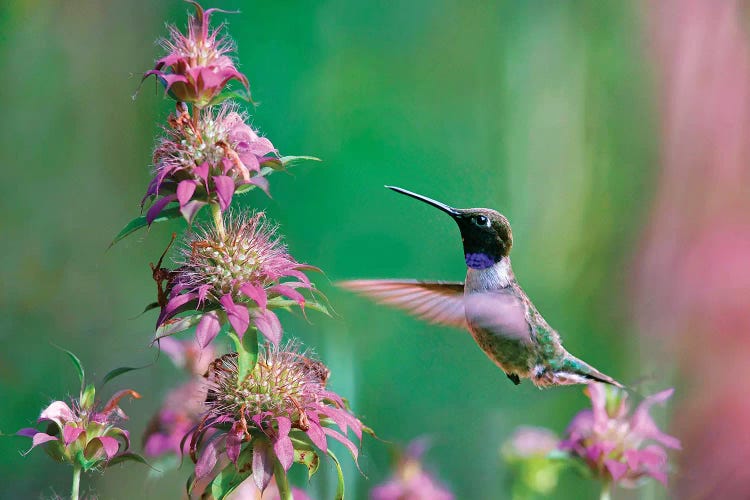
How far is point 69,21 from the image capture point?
A: 3.30 metres

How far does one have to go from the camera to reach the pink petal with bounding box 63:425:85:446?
1001 millimetres

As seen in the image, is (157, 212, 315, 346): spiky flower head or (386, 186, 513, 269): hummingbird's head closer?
(157, 212, 315, 346): spiky flower head

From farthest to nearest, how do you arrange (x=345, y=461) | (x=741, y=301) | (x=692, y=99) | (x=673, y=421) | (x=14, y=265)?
(x=692, y=99), (x=14, y=265), (x=673, y=421), (x=741, y=301), (x=345, y=461)

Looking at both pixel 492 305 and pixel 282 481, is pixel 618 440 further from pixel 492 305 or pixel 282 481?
pixel 282 481

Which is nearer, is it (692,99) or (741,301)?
(741,301)

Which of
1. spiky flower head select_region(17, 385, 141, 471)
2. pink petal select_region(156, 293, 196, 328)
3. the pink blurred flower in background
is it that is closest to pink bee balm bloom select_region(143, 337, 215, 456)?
spiky flower head select_region(17, 385, 141, 471)

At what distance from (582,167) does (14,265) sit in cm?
239

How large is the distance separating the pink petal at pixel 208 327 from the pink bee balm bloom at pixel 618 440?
752mm

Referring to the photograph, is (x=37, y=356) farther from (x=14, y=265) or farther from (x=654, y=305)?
(x=654, y=305)

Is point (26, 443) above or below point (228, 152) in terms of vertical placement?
below

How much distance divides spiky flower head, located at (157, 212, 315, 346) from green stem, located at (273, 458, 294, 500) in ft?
0.55

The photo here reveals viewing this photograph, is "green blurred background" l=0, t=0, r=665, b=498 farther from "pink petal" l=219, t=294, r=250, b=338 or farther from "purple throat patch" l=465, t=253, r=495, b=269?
"pink petal" l=219, t=294, r=250, b=338

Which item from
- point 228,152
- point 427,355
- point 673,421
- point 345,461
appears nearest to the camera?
point 228,152

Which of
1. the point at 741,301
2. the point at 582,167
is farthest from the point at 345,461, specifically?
the point at 582,167
